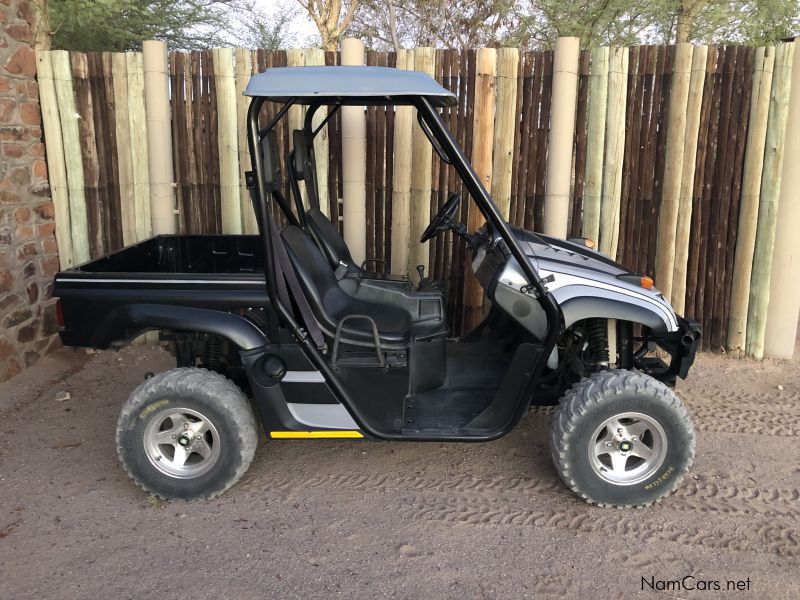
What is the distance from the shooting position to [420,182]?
5.63m

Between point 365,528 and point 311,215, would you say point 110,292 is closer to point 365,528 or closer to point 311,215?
point 311,215

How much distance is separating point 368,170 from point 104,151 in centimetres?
224

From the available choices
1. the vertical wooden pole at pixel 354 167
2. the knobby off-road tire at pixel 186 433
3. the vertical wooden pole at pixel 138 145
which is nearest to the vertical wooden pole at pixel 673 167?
the vertical wooden pole at pixel 354 167

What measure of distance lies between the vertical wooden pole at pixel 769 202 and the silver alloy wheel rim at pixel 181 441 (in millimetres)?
4537

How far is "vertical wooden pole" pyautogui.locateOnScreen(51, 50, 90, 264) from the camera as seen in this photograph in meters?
5.56

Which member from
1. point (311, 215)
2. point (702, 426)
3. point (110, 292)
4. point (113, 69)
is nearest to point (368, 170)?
point (311, 215)

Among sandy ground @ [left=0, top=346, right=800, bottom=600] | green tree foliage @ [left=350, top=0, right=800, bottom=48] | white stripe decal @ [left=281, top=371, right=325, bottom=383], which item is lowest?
sandy ground @ [left=0, top=346, right=800, bottom=600]

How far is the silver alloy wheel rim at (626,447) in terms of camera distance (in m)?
3.39

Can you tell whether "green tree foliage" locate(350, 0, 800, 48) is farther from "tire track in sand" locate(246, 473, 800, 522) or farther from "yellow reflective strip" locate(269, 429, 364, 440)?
"yellow reflective strip" locate(269, 429, 364, 440)

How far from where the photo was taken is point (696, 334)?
362 cm

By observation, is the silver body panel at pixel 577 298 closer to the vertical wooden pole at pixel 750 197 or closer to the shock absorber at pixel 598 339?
the shock absorber at pixel 598 339

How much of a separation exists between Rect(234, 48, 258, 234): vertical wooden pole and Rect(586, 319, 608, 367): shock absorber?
9.22ft

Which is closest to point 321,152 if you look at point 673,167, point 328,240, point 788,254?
point 328,240

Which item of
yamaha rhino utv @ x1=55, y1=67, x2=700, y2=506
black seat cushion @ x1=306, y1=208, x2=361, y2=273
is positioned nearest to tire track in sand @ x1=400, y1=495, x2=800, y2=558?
yamaha rhino utv @ x1=55, y1=67, x2=700, y2=506
